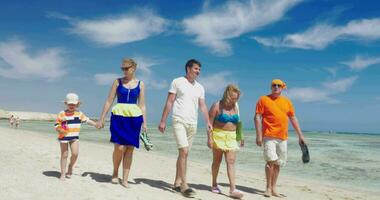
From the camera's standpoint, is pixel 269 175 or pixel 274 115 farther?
pixel 269 175

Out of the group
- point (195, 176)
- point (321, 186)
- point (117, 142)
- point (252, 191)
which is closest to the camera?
point (117, 142)

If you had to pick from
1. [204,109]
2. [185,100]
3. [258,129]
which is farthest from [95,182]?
[258,129]

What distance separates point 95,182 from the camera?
21.0ft

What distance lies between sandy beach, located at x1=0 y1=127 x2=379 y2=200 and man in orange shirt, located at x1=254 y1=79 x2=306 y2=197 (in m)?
0.75

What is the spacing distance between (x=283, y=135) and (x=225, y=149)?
108 centimetres

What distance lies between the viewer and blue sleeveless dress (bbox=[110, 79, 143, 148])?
6238 mm

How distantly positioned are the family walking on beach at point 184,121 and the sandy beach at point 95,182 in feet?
1.08

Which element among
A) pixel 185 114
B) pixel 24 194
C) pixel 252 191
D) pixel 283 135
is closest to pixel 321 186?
pixel 252 191

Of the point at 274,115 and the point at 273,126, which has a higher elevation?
the point at 274,115

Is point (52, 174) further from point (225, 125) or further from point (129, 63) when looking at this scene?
point (225, 125)

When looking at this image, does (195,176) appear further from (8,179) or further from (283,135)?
(8,179)

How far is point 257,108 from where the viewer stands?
6969 millimetres

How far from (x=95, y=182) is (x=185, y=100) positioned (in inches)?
78.0

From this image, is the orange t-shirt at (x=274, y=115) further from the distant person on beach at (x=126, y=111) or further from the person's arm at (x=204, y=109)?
the distant person on beach at (x=126, y=111)
